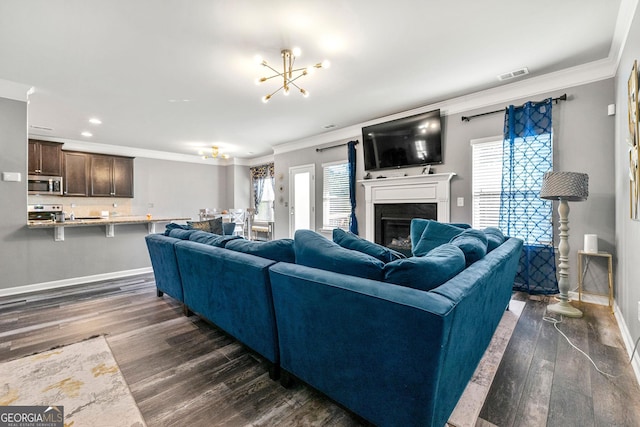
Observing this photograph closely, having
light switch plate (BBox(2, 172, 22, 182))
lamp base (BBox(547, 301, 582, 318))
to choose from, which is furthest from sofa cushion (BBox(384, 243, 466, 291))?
light switch plate (BBox(2, 172, 22, 182))

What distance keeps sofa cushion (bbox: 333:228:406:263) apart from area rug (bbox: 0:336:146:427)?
4.66 feet

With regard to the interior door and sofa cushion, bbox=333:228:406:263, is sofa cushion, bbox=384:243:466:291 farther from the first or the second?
the interior door

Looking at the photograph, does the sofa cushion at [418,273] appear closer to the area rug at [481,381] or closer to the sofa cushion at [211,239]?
the area rug at [481,381]

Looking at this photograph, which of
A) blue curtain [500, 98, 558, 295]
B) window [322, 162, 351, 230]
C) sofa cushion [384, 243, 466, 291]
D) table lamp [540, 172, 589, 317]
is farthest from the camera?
window [322, 162, 351, 230]

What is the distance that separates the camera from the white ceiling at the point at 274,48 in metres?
2.24

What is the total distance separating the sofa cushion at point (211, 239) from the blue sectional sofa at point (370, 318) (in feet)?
1.21

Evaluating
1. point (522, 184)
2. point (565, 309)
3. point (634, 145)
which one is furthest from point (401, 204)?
point (634, 145)

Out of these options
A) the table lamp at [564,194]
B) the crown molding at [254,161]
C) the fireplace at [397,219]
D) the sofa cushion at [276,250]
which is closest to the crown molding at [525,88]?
the table lamp at [564,194]

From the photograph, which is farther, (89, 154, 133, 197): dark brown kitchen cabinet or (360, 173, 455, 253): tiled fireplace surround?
(89, 154, 133, 197): dark brown kitchen cabinet

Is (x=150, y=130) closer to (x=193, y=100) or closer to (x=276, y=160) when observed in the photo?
(x=193, y=100)

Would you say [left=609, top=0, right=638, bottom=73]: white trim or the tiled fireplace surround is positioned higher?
[left=609, top=0, right=638, bottom=73]: white trim

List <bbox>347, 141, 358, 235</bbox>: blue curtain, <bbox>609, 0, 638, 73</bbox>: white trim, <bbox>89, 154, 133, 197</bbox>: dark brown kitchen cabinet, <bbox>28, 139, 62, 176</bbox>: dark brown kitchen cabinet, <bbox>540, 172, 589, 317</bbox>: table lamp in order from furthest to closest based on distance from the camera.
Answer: <bbox>89, 154, 133, 197</bbox>: dark brown kitchen cabinet → <bbox>28, 139, 62, 176</bbox>: dark brown kitchen cabinet → <bbox>347, 141, 358, 235</bbox>: blue curtain → <bbox>540, 172, 589, 317</bbox>: table lamp → <bbox>609, 0, 638, 73</bbox>: white trim

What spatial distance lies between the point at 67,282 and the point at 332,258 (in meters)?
4.56

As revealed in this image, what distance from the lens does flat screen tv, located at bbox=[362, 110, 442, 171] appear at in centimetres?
427
